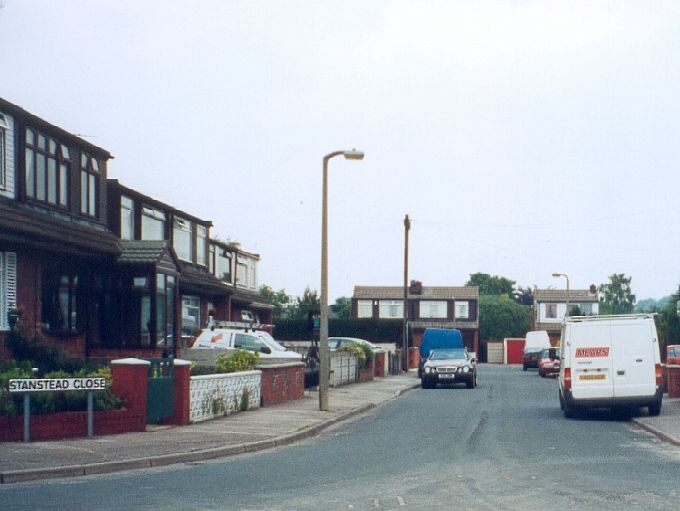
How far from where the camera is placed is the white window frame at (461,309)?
3880 inches

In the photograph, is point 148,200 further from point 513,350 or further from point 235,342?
point 513,350

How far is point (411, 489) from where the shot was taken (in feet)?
39.5

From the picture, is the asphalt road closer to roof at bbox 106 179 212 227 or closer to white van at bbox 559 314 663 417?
white van at bbox 559 314 663 417

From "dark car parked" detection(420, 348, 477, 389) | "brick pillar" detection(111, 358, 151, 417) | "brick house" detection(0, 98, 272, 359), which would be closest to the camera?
"brick pillar" detection(111, 358, 151, 417)

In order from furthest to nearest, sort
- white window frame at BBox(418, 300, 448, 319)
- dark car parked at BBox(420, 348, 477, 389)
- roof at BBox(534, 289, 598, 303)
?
roof at BBox(534, 289, 598, 303)
white window frame at BBox(418, 300, 448, 319)
dark car parked at BBox(420, 348, 477, 389)

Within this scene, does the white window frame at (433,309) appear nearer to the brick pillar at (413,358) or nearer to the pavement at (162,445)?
the brick pillar at (413,358)

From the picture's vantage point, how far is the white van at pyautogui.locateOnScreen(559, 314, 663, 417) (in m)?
22.9

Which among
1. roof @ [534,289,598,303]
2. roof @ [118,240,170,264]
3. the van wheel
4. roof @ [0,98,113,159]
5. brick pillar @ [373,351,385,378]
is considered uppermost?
roof @ [0,98,113,159]

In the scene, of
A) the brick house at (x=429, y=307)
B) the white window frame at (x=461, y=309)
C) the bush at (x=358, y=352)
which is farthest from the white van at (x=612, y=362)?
the white window frame at (x=461, y=309)

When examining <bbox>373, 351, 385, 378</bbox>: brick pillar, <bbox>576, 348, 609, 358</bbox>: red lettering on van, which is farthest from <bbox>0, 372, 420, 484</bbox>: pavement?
<bbox>373, 351, 385, 378</bbox>: brick pillar

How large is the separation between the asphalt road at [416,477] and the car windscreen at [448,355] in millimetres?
18479

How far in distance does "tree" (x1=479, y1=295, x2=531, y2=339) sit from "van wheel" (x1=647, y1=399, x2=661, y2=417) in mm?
85690

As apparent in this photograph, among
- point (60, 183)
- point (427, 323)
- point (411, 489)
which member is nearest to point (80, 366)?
point (60, 183)

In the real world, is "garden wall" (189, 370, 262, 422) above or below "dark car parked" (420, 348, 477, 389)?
above
